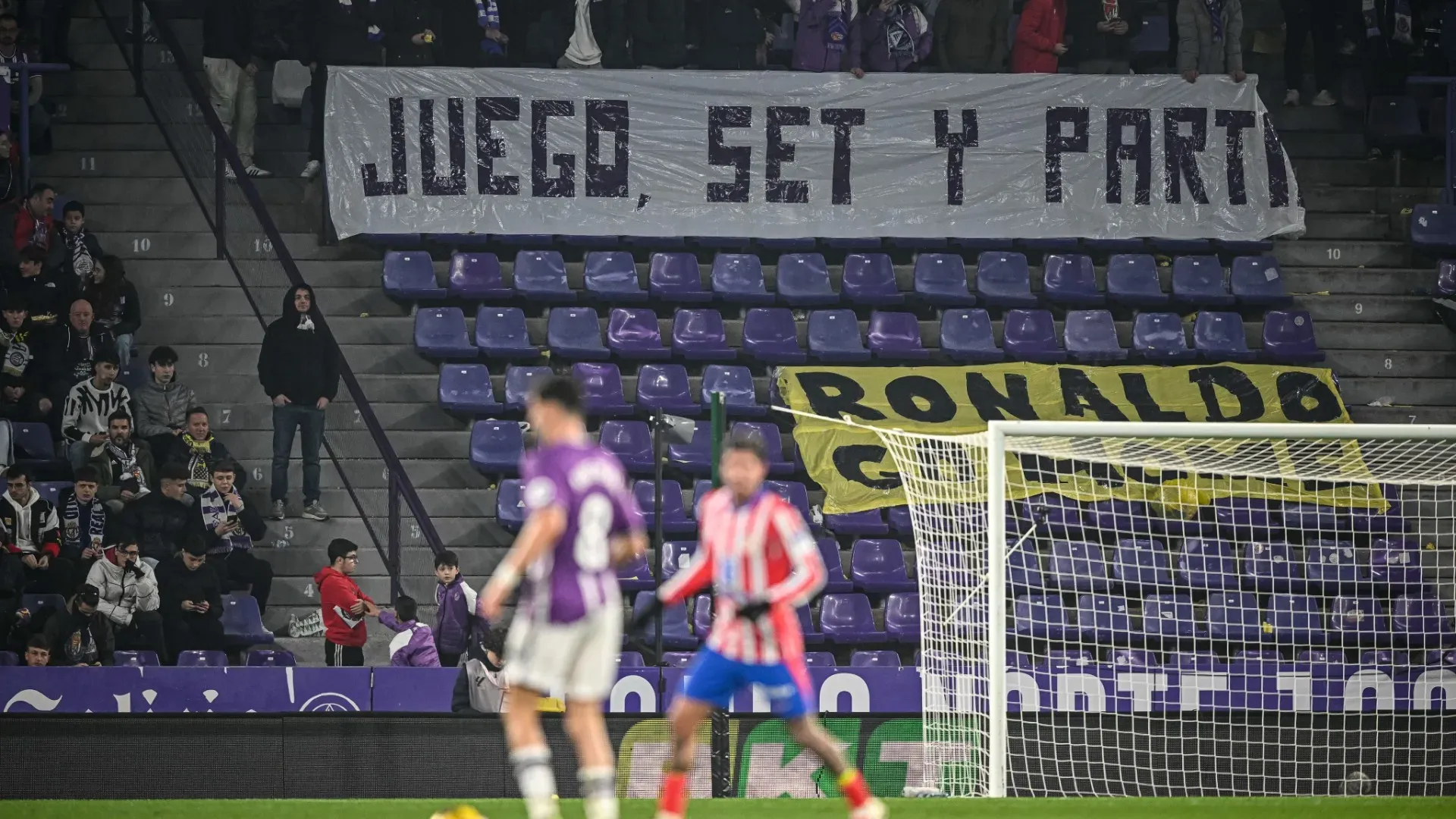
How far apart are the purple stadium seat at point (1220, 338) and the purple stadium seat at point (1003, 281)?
1453 millimetres

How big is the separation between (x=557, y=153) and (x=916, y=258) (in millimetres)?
3282

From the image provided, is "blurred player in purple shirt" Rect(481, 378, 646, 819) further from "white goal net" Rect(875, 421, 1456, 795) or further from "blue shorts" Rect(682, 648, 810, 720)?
"white goal net" Rect(875, 421, 1456, 795)

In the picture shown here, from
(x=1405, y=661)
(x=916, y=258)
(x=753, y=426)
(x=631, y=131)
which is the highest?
(x=631, y=131)

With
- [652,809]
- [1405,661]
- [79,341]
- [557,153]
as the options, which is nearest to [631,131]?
[557,153]

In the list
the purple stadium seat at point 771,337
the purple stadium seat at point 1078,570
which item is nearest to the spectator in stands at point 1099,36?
the purple stadium seat at point 771,337

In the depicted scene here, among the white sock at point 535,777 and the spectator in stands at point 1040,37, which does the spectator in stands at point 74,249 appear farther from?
the white sock at point 535,777

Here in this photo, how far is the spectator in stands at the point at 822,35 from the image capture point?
52.5 ft

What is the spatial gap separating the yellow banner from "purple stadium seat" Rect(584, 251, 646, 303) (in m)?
1.58

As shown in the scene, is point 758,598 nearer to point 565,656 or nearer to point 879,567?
point 565,656

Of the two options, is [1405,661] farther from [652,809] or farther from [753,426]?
[652,809]

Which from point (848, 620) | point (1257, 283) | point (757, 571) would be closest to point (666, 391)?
point (848, 620)

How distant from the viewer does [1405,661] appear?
12805 millimetres

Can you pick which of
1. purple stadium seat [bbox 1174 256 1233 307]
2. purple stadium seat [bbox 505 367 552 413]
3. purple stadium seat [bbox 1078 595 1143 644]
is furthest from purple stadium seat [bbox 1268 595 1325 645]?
purple stadium seat [bbox 505 367 552 413]

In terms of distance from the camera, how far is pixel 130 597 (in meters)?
12.4
